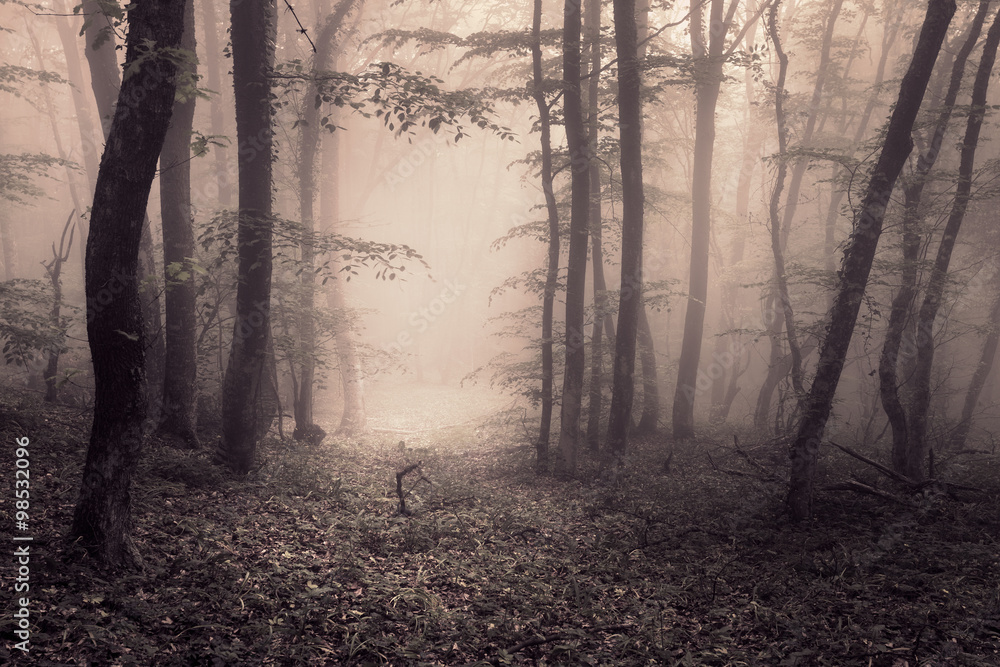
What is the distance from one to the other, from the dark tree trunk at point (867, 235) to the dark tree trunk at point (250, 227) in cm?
755

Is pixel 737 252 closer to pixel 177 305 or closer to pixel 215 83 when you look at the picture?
pixel 215 83

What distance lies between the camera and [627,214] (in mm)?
10758

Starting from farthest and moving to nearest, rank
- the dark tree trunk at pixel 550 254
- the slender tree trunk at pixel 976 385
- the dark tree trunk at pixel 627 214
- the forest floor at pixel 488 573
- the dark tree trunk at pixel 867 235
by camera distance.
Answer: the slender tree trunk at pixel 976 385 → the dark tree trunk at pixel 550 254 → the dark tree trunk at pixel 627 214 → the dark tree trunk at pixel 867 235 → the forest floor at pixel 488 573

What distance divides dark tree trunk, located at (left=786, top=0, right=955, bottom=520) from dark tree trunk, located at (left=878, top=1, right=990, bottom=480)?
2748 millimetres

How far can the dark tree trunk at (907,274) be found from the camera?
9.45 m

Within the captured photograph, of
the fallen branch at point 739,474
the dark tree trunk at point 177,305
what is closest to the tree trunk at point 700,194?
the fallen branch at point 739,474

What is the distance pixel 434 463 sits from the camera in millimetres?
12328

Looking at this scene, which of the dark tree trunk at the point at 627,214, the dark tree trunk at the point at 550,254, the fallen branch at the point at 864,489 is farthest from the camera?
the dark tree trunk at the point at 550,254

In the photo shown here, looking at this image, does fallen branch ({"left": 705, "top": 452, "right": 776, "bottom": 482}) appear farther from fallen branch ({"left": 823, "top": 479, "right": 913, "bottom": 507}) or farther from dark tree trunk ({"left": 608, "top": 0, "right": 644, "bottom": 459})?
dark tree trunk ({"left": 608, "top": 0, "right": 644, "bottom": 459})

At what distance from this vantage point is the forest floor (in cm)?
433

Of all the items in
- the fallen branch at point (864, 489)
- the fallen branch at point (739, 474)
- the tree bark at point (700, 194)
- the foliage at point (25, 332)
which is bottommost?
the fallen branch at point (739, 474)

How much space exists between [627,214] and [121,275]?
8624 mm

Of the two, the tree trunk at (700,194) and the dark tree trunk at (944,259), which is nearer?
the dark tree trunk at (944,259)

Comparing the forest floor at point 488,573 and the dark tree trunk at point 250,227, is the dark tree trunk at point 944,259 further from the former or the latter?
the dark tree trunk at point 250,227
